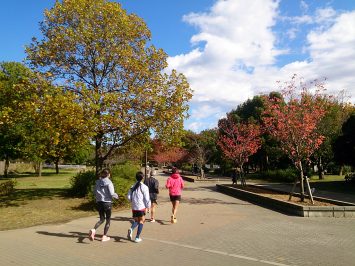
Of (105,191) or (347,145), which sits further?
(347,145)

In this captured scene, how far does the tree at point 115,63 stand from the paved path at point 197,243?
4.77 meters

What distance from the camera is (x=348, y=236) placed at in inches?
374

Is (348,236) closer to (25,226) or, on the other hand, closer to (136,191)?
(136,191)

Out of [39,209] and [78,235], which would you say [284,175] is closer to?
[39,209]

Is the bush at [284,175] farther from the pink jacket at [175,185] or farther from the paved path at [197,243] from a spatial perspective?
the pink jacket at [175,185]

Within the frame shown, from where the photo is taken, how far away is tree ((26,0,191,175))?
622 inches

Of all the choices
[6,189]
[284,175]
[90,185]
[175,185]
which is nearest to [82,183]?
[90,185]

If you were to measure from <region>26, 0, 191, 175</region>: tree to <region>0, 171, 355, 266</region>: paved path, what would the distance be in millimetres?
4766

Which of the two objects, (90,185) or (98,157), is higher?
(98,157)

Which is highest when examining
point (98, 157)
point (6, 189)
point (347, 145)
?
point (347, 145)

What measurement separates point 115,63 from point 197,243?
10.3m

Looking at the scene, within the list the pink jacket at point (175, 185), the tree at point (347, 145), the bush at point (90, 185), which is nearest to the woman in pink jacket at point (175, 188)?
the pink jacket at point (175, 185)

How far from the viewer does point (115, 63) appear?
17.0 m

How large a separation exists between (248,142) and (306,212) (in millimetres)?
13632
